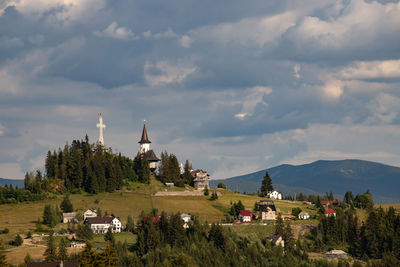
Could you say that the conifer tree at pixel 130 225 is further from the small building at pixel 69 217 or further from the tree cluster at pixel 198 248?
the small building at pixel 69 217

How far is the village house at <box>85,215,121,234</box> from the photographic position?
146 m

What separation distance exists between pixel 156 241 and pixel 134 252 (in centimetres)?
505

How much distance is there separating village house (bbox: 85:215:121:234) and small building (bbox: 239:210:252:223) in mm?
29739

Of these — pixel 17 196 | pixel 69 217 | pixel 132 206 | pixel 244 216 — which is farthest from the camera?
pixel 132 206

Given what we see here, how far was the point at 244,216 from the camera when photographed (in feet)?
521

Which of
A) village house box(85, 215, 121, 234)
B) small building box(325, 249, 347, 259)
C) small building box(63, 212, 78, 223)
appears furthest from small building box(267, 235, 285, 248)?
small building box(63, 212, 78, 223)

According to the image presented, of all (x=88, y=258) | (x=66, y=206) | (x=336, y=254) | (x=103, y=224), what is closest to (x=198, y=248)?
(x=336, y=254)

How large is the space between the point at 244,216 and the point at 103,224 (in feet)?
112

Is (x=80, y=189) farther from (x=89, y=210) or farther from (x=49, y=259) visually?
(x=49, y=259)

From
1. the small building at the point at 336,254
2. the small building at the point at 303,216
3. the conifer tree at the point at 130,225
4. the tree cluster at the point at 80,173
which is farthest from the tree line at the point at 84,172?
the small building at the point at 336,254

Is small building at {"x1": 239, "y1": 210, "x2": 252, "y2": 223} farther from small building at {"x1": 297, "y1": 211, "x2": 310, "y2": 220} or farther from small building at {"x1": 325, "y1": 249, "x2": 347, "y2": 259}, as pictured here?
small building at {"x1": 325, "y1": 249, "x2": 347, "y2": 259}

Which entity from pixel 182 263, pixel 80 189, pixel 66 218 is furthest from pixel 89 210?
pixel 182 263

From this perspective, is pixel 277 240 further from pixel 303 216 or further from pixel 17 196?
pixel 17 196

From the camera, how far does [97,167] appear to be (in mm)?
178500
